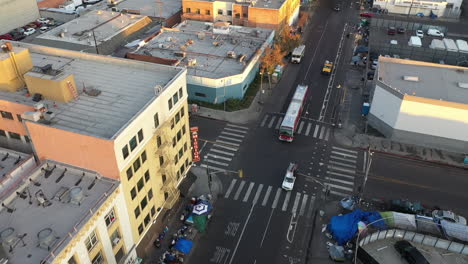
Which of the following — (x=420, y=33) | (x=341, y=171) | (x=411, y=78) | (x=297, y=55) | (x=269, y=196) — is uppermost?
(x=411, y=78)

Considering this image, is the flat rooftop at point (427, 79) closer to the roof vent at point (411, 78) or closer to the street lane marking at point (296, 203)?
the roof vent at point (411, 78)

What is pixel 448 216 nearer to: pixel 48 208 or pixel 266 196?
pixel 266 196

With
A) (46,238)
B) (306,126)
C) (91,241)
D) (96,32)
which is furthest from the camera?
(96,32)

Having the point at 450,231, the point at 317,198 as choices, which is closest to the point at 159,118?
the point at 317,198

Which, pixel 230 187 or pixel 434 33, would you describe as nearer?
pixel 230 187

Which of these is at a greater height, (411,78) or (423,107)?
(411,78)

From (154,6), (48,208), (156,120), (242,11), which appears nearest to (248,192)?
(156,120)

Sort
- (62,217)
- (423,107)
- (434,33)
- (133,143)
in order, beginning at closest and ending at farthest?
(62,217) → (133,143) → (423,107) → (434,33)
